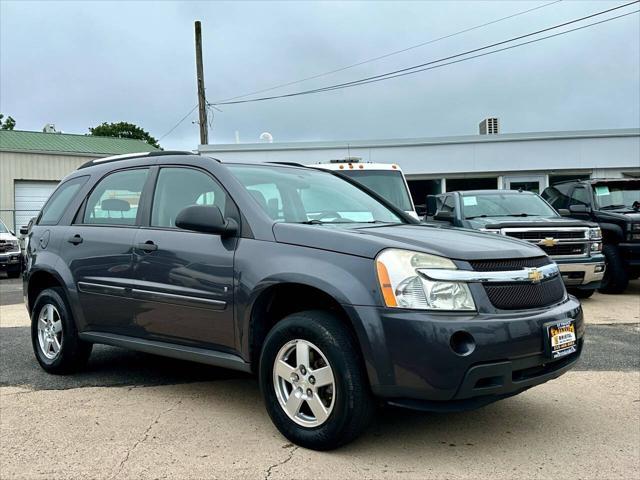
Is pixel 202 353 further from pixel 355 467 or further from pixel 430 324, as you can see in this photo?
pixel 430 324

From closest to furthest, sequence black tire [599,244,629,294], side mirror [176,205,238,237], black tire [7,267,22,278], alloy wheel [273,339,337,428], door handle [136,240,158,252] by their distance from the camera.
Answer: alloy wheel [273,339,337,428], side mirror [176,205,238,237], door handle [136,240,158,252], black tire [599,244,629,294], black tire [7,267,22,278]

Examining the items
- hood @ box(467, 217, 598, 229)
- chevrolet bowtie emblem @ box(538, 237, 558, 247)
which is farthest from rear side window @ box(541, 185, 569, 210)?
chevrolet bowtie emblem @ box(538, 237, 558, 247)

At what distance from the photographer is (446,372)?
3.10 metres

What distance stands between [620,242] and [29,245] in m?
8.63

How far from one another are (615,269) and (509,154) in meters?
6.84

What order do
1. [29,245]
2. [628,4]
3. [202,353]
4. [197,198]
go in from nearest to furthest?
[202,353]
[197,198]
[29,245]
[628,4]

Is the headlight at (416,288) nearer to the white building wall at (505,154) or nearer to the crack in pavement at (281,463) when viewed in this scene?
the crack in pavement at (281,463)

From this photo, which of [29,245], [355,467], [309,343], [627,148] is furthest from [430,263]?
[627,148]

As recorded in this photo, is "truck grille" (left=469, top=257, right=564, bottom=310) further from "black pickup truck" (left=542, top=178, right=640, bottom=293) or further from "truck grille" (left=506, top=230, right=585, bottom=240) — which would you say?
"black pickup truck" (left=542, top=178, right=640, bottom=293)

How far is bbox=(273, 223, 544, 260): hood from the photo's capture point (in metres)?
3.37

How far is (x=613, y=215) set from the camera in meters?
10.1

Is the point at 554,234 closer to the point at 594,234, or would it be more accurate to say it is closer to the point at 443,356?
the point at 594,234

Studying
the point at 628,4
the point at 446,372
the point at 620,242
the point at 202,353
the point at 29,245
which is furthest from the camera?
the point at 628,4

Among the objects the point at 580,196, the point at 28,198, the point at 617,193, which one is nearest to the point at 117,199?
the point at 580,196
